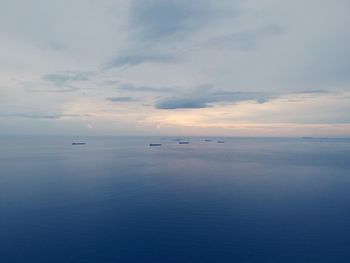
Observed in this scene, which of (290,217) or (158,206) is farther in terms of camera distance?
(158,206)

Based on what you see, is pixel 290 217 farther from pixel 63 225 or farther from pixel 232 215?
pixel 63 225

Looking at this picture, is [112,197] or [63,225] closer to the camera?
[63,225]

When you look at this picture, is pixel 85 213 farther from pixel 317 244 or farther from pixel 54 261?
pixel 317 244

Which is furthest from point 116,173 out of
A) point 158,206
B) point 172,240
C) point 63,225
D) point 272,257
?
point 272,257

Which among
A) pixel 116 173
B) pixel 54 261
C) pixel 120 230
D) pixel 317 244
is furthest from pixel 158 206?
pixel 116 173

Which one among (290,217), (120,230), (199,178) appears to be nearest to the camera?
(120,230)

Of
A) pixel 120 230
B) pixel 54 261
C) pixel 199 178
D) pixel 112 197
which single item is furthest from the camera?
pixel 199 178

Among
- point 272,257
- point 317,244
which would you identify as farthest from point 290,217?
point 272,257

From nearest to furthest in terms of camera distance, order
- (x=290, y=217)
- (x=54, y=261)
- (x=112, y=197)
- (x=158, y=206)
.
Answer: (x=54, y=261) < (x=290, y=217) < (x=158, y=206) < (x=112, y=197)

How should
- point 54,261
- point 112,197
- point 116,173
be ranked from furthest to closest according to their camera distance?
1. point 116,173
2. point 112,197
3. point 54,261
